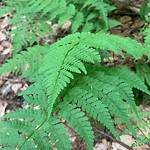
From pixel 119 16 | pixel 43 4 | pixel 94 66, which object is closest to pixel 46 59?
pixel 94 66

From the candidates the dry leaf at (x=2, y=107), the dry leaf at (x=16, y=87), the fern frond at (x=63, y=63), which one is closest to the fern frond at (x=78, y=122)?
the fern frond at (x=63, y=63)

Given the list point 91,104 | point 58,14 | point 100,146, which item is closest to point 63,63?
point 91,104

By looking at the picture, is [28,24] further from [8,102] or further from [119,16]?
[119,16]

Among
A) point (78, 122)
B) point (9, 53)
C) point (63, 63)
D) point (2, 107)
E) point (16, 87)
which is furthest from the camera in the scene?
point (9, 53)

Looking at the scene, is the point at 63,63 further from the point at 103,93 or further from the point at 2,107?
the point at 2,107

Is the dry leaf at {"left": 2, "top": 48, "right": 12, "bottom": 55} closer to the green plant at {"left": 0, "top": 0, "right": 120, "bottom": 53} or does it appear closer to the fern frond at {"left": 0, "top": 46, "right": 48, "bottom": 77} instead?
the green plant at {"left": 0, "top": 0, "right": 120, "bottom": 53}

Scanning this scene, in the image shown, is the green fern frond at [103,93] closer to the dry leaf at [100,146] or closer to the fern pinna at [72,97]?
the fern pinna at [72,97]

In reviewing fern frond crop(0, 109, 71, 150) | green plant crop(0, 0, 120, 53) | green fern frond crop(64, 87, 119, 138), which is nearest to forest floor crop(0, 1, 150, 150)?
green plant crop(0, 0, 120, 53)

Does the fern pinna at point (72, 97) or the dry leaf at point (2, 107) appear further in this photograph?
the dry leaf at point (2, 107)
